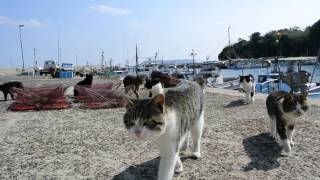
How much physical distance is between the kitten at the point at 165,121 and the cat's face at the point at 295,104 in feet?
5.92

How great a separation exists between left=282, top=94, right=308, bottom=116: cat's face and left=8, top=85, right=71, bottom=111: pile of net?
9293mm

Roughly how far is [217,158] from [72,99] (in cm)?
1144

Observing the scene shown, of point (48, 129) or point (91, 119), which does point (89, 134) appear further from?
point (91, 119)

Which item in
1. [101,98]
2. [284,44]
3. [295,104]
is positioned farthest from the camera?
[284,44]

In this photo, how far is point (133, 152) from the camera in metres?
7.20

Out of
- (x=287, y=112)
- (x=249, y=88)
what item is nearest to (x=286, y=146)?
(x=287, y=112)

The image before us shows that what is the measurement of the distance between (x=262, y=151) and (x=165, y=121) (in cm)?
308

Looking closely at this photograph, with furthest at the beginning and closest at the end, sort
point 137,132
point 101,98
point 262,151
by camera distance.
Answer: point 101,98
point 262,151
point 137,132

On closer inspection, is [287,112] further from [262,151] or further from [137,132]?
[137,132]

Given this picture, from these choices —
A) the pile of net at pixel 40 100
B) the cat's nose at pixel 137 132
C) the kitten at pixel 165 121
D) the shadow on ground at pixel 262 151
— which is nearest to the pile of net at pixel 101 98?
the pile of net at pixel 40 100

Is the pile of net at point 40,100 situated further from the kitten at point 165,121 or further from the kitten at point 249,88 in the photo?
the kitten at point 165,121

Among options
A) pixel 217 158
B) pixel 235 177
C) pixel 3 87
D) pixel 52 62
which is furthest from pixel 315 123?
pixel 52 62

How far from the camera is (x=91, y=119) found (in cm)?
1148

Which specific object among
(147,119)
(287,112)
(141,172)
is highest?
(147,119)
